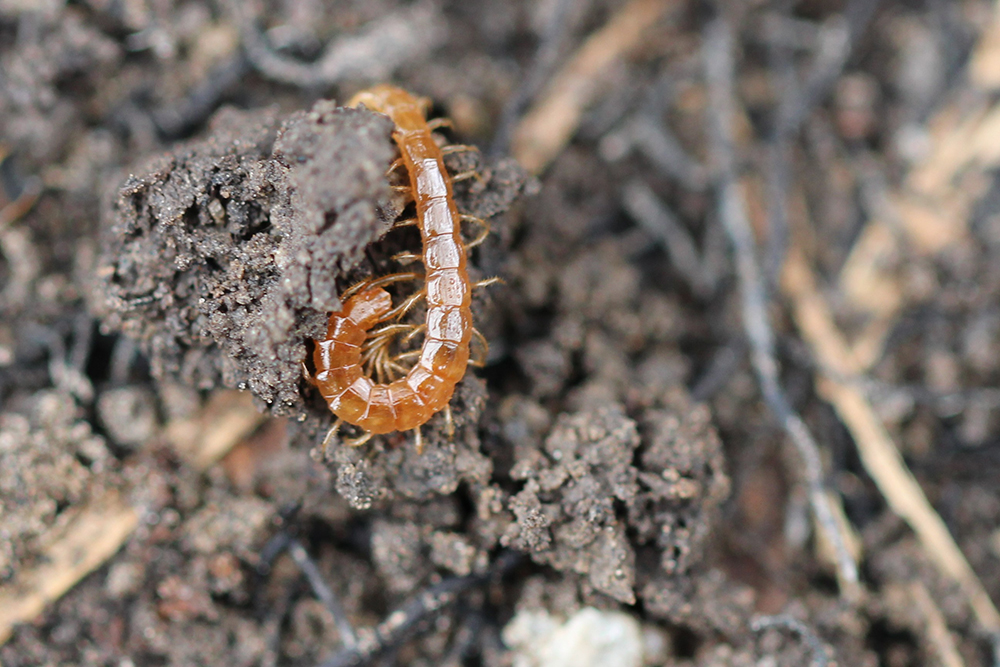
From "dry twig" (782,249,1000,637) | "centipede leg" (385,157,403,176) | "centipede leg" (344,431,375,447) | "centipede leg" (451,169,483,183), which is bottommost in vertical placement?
"dry twig" (782,249,1000,637)

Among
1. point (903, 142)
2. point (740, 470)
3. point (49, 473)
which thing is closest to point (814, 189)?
point (903, 142)

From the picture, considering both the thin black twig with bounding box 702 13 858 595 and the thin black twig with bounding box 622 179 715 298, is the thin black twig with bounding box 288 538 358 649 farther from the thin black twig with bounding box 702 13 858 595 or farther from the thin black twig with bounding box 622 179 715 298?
the thin black twig with bounding box 622 179 715 298

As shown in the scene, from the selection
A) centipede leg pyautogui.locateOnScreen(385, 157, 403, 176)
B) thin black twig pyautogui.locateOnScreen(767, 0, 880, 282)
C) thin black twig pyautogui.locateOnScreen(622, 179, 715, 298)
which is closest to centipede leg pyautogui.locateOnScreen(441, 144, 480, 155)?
centipede leg pyautogui.locateOnScreen(385, 157, 403, 176)

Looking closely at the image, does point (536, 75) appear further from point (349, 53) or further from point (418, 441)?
point (418, 441)

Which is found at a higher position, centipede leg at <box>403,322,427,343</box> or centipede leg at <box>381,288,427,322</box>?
centipede leg at <box>381,288,427,322</box>

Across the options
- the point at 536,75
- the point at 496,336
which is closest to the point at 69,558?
the point at 496,336
